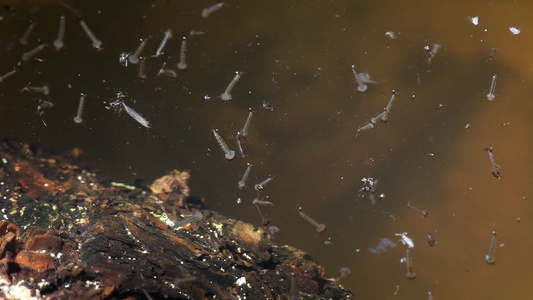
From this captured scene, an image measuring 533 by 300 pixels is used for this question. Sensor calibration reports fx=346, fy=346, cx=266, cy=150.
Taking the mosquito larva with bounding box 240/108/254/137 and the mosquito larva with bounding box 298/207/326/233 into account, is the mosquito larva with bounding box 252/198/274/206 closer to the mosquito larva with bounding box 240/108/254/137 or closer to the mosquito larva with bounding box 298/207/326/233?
the mosquito larva with bounding box 298/207/326/233

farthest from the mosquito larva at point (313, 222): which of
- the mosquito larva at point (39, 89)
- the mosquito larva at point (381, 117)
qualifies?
the mosquito larva at point (39, 89)

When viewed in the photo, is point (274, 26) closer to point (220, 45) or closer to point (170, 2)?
point (220, 45)

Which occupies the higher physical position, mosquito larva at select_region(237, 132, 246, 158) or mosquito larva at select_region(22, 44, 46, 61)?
mosquito larva at select_region(22, 44, 46, 61)

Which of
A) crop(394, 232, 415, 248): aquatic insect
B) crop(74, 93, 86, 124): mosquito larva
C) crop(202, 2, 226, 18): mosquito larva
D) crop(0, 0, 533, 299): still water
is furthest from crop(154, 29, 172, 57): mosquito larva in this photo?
crop(394, 232, 415, 248): aquatic insect

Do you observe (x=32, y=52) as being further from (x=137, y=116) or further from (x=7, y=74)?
(x=137, y=116)

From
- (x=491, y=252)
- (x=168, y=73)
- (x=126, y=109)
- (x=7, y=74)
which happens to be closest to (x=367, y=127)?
(x=491, y=252)

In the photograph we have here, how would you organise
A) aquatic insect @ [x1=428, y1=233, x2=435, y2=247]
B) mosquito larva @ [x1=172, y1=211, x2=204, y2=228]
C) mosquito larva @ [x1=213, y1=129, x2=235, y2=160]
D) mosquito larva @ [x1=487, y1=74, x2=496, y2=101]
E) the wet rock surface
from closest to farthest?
1. the wet rock surface
2. mosquito larva @ [x1=172, y1=211, x2=204, y2=228]
3. aquatic insect @ [x1=428, y1=233, x2=435, y2=247]
4. mosquito larva @ [x1=487, y1=74, x2=496, y2=101]
5. mosquito larva @ [x1=213, y1=129, x2=235, y2=160]
